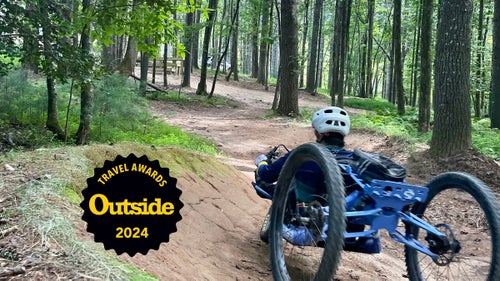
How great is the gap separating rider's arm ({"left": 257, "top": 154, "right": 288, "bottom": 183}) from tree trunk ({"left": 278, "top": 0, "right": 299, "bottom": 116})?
39.5ft

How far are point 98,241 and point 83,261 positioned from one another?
0.21 metres

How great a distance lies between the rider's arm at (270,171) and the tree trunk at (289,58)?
12.0 meters

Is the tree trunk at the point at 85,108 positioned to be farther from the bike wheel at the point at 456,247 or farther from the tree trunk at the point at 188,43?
the tree trunk at the point at 188,43

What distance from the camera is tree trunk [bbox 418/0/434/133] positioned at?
12836 mm

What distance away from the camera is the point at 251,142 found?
12.5m

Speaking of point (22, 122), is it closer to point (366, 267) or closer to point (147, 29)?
point (147, 29)

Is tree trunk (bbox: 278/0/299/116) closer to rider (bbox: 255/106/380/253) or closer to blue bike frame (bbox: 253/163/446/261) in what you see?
rider (bbox: 255/106/380/253)

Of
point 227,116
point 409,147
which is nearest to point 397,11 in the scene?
point 227,116

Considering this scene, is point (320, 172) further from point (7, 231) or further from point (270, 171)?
point (7, 231)

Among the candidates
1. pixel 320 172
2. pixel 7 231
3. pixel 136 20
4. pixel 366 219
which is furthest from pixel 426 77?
pixel 7 231

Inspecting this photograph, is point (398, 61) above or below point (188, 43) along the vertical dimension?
below

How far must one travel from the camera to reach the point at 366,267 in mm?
4902

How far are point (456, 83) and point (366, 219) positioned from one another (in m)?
6.90

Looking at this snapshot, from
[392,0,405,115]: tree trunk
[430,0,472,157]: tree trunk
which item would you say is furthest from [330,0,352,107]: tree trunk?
[430,0,472,157]: tree trunk
